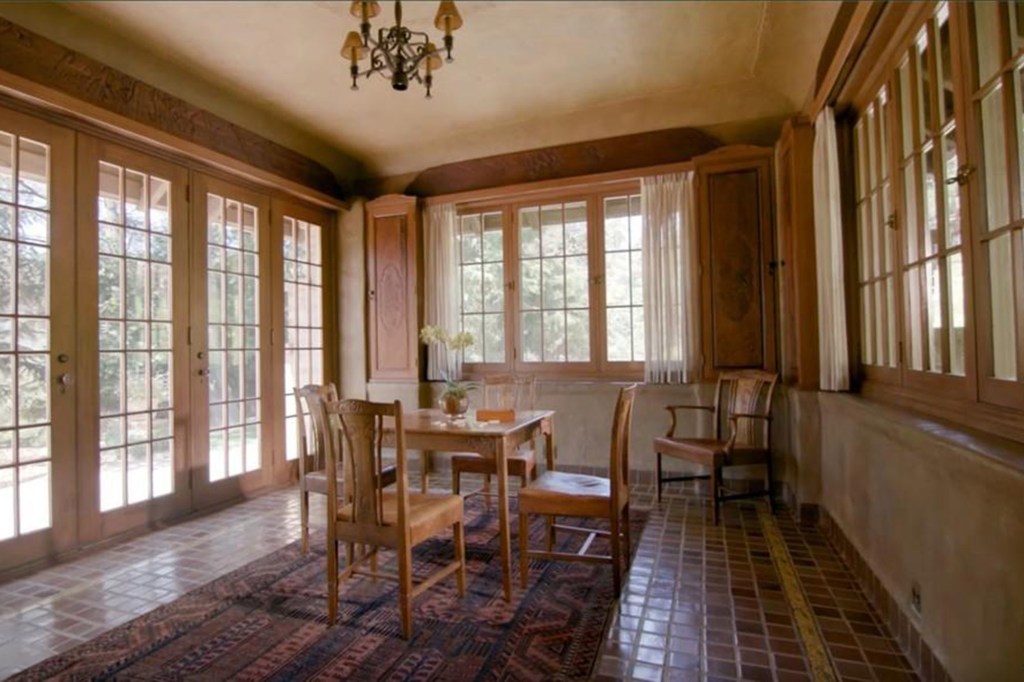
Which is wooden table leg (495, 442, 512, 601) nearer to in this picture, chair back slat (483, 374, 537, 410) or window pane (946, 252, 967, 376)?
chair back slat (483, 374, 537, 410)

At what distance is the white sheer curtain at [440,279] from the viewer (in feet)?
16.4

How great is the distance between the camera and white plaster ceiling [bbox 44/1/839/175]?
3125 mm

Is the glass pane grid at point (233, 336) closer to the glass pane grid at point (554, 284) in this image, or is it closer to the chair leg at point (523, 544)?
the glass pane grid at point (554, 284)

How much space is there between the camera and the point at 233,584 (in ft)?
8.73

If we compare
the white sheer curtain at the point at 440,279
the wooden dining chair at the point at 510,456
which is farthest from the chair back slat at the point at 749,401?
the white sheer curtain at the point at 440,279

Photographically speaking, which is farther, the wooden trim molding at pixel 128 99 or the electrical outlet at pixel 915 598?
the wooden trim molding at pixel 128 99

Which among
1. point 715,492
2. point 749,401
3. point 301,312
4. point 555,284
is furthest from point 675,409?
point 301,312

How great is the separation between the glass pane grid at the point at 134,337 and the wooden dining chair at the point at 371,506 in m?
1.98

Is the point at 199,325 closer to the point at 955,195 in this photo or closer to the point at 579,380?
the point at 579,380

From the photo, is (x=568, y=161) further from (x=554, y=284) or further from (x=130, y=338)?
(x=130, y=338)

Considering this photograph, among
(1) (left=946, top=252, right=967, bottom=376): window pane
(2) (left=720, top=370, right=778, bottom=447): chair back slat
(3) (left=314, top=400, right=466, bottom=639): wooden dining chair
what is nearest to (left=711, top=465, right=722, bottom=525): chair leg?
(2) (left=720, top=370, right=778, bottom=447): chair back slat

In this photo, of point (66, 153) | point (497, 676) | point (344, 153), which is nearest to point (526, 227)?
point (344, 153)

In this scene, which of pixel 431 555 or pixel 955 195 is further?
pixel 431 555

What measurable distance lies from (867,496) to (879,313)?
0.96 meters
